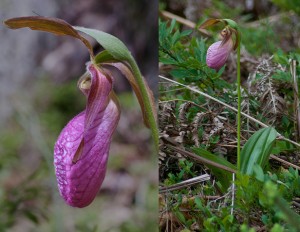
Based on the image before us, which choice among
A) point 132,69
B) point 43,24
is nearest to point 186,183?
point 132,69

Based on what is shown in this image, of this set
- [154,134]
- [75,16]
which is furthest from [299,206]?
[75,16]

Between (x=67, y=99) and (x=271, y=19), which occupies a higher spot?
(x=271, y=19)

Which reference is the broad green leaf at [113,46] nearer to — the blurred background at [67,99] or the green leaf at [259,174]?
the green leaf at [259,174]

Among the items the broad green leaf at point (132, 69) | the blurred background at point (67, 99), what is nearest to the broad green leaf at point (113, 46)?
the broad green leaf at point (132, 69)

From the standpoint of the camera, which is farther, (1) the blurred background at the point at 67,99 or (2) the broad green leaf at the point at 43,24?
(1) the blurred background at the point at 67,99

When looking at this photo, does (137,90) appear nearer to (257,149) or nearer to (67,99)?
(257,149)

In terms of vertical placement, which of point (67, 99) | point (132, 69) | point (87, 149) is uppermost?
point (132, 69)

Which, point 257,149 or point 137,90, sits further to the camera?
point 137,90

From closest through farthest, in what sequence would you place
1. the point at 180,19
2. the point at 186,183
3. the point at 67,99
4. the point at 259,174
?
1. the point at 259,174
2. the point at 186,183
3. the point at 180,19
4. the point at 67,99
